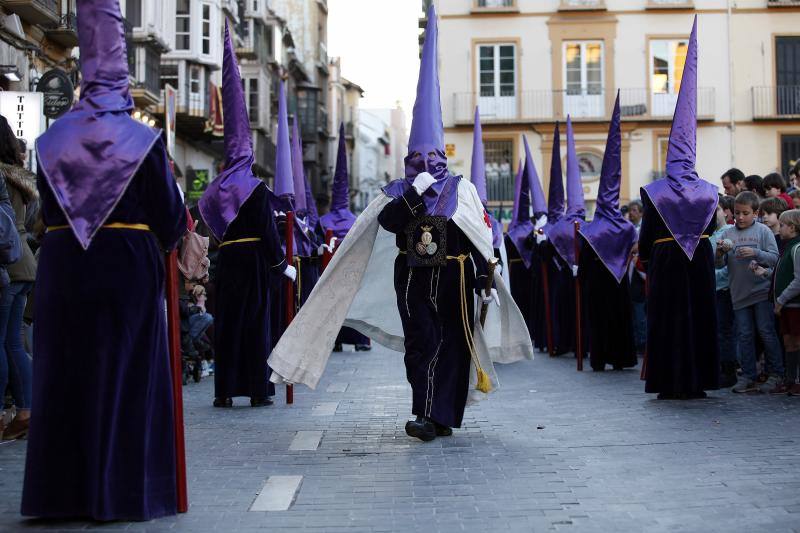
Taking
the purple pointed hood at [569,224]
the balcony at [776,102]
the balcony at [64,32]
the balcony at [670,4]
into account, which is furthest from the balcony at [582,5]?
the purple pointed hood at [569,224]

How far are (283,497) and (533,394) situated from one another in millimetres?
5802

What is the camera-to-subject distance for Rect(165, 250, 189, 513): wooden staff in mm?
6258

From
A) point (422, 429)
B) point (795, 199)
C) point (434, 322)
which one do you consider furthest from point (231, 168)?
point (795, 199)

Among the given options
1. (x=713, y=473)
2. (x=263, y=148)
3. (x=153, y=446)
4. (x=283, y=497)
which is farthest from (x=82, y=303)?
(x=263, y=148)

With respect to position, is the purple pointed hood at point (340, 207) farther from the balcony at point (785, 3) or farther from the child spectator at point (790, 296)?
the balcony at point (785, 3)

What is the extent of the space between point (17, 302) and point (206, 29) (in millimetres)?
38596

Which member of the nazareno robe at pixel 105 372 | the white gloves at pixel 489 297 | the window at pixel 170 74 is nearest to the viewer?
the nazareno robe at pixel 105 372

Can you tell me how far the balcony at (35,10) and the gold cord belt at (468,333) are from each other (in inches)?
686

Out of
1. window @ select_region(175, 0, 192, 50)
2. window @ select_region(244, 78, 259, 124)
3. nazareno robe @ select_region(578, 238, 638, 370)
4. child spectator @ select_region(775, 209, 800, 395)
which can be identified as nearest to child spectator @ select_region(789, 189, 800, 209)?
child spectator @ select_region(775, 209, 800, 395)

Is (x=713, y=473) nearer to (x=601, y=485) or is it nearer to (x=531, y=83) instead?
(x=601, y=485)

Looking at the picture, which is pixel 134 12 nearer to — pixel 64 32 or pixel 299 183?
pixel 64 32

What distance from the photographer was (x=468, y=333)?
9.22 meters

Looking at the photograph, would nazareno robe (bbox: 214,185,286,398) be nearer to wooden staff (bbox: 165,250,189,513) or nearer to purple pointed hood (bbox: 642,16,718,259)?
purple pointed hood (bbox: 642,16,718,259)

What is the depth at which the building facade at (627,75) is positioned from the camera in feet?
147
